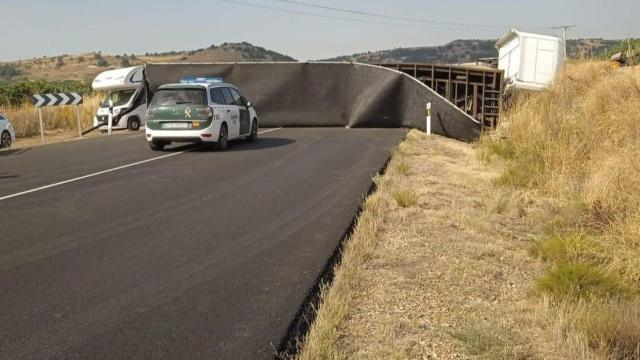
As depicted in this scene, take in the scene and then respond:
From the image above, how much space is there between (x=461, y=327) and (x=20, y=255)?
14.4ft

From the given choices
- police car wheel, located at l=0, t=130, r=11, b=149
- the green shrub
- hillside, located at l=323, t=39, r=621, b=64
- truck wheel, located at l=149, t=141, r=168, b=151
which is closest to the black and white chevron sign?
police car wheel, located at l=0, t=130, r=11, b=149

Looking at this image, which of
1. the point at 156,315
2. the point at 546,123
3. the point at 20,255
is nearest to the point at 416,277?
the point at 156,315

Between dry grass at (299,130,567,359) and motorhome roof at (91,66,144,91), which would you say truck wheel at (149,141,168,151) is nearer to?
dry grass at (299,130,567,359)

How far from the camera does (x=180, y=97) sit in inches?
600

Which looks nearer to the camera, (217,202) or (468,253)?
(468,253)

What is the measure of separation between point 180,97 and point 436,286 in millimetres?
11449

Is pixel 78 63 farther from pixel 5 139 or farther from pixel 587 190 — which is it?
pixel 587 190


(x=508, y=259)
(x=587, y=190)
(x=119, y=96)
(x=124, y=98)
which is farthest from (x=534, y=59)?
(x=508, y=259)

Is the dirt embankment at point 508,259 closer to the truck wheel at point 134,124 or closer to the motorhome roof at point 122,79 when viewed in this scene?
the truck wheel at point 134,124

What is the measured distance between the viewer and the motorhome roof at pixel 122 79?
26.3 metres

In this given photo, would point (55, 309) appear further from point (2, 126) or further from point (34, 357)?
point (2, 126)

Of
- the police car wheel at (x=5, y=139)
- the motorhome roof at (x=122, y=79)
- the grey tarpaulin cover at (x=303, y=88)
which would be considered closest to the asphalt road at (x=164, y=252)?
the police car wheel at (x=5, y=139)

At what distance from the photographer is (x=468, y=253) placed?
607 centimetres

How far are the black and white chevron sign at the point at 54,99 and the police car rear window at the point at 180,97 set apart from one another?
775 cm
